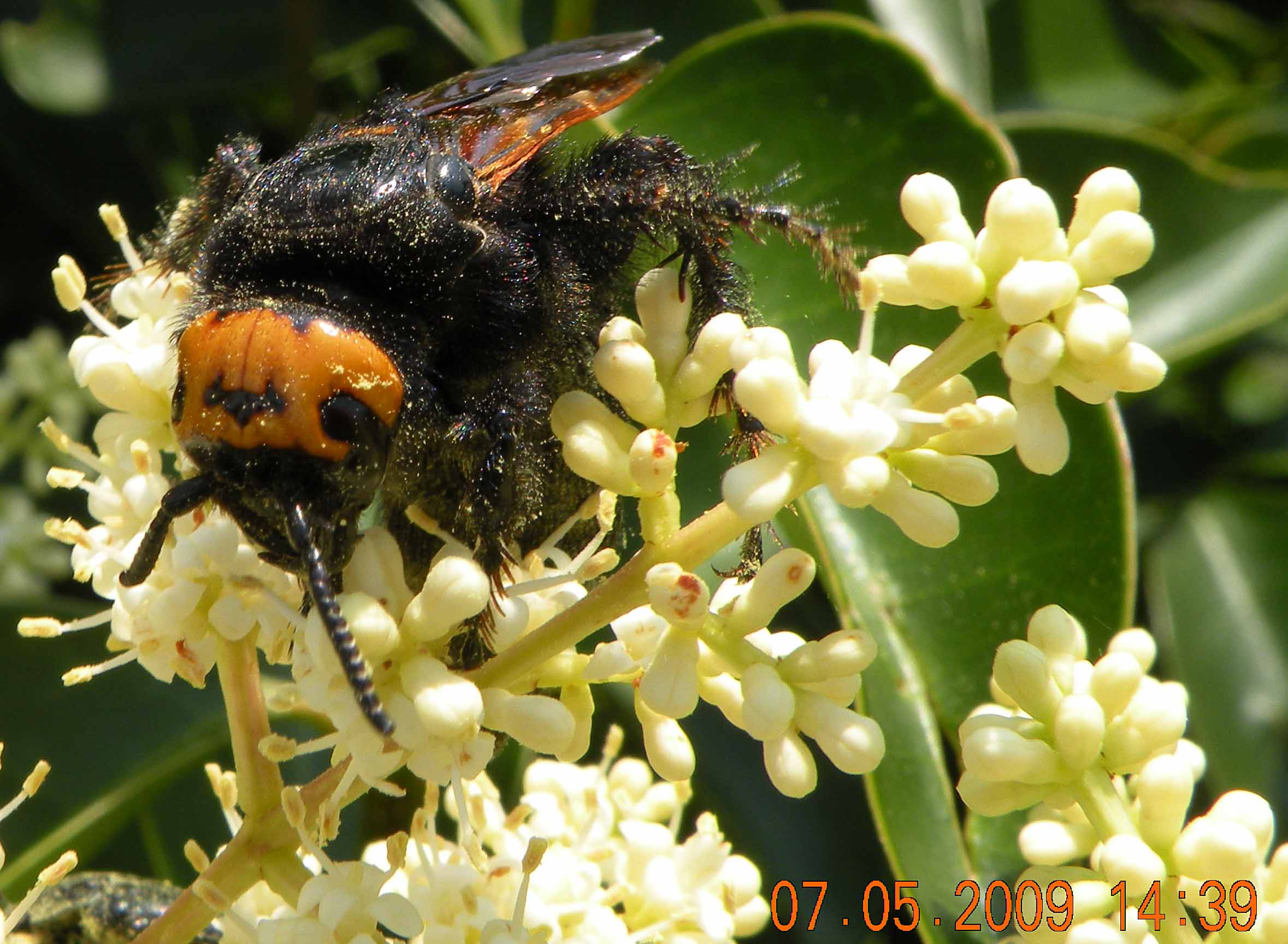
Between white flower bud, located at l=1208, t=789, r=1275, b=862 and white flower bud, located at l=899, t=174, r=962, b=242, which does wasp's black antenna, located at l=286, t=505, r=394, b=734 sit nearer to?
white flower bud, located at l=899, t=174, r=962, b=242

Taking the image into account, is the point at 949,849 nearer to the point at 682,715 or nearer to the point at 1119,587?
the point at 1119,587

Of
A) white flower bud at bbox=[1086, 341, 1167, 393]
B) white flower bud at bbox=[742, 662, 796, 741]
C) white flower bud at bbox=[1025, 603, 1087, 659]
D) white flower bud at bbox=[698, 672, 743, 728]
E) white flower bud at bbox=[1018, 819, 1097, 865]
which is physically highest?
white flower bud at bbox=[1086, 341, 1167, 393]

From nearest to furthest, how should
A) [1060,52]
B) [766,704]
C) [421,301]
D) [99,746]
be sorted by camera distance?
[766,704] < [421,301] < [99,746] < [1060,52]

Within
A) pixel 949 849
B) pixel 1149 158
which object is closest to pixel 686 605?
pixel 949 849

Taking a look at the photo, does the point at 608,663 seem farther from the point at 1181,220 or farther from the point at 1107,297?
the point at 1181,220

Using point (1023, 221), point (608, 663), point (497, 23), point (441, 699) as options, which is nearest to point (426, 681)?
point (441, 699)

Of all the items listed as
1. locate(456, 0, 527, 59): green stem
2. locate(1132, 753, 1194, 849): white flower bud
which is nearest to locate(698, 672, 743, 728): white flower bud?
Result: locate(1132, 753, 1194, 849): white flower bud

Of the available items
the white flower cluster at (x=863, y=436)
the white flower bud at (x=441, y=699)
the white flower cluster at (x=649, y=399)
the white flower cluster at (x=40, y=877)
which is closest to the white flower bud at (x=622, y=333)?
the white flower cluster at (x=649, y=399)
